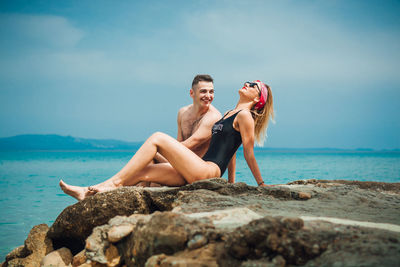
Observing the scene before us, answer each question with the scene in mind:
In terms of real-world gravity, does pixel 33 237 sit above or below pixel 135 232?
below

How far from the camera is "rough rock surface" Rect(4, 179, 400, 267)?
2.14m

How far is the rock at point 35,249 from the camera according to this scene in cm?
424

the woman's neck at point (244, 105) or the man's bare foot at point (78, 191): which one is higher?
the woman's neck at point (244, 105)

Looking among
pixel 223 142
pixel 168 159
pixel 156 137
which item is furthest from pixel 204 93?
pixel 168 159

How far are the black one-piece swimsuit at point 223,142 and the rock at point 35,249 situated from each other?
2339mm

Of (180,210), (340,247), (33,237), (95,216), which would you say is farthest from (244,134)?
(33,237)

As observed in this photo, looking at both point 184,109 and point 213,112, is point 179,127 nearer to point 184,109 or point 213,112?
point 184,109

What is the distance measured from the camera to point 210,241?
2445mm

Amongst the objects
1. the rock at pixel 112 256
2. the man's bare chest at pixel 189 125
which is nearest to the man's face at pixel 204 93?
the man's bare chest at pixel 189 125

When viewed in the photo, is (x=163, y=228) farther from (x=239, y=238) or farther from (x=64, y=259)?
(x=64, y=259)

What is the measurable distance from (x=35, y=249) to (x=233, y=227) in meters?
3.02

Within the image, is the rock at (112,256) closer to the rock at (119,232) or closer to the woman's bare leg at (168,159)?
the rock at (119,232)

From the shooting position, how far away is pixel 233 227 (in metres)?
2.55

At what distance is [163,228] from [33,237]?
2731 mm
